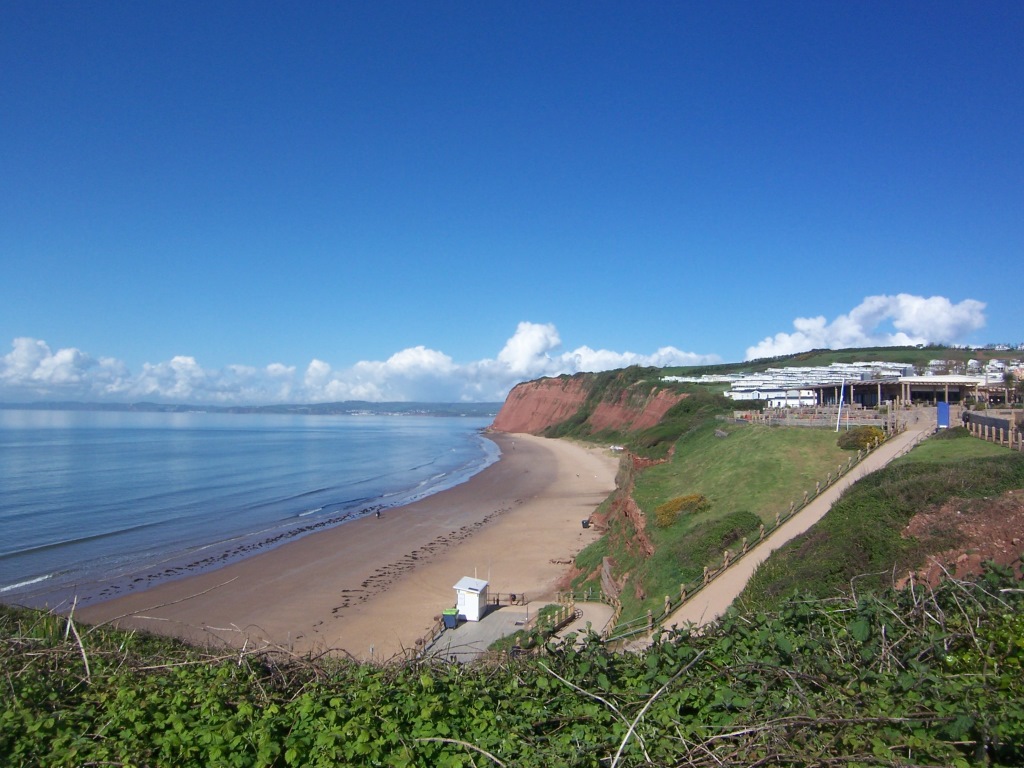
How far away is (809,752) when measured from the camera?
145 inches

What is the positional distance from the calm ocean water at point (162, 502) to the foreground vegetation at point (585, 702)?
868 inches

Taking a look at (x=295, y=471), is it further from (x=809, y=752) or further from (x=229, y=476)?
(x=809, y=752)

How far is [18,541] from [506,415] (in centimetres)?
10895

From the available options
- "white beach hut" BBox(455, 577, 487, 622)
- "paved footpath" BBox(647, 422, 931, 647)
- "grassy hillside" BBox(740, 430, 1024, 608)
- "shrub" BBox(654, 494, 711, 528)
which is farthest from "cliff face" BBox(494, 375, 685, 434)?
"grassy hillside" BBox(740, 430, 1024, 608)

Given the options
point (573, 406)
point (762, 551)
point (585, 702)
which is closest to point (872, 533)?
point (762, 551)

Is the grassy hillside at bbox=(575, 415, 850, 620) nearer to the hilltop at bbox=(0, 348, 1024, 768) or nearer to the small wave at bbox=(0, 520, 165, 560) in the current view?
the hilltop at bbox=(0, 348, 1024, 768)

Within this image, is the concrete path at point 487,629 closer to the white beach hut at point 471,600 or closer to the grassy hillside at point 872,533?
the white beach hut at point 471,600

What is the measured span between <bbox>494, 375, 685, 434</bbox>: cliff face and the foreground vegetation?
209 ft

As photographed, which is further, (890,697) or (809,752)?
(890,697)

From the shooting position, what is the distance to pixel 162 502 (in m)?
41.7

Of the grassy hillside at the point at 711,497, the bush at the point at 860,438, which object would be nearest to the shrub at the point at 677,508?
the grassy hillside at the point at 711,497

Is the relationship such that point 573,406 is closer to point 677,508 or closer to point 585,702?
point 677,508

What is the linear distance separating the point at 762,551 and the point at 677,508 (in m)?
5.95

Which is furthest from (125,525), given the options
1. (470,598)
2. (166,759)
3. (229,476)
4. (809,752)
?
(809,752)
